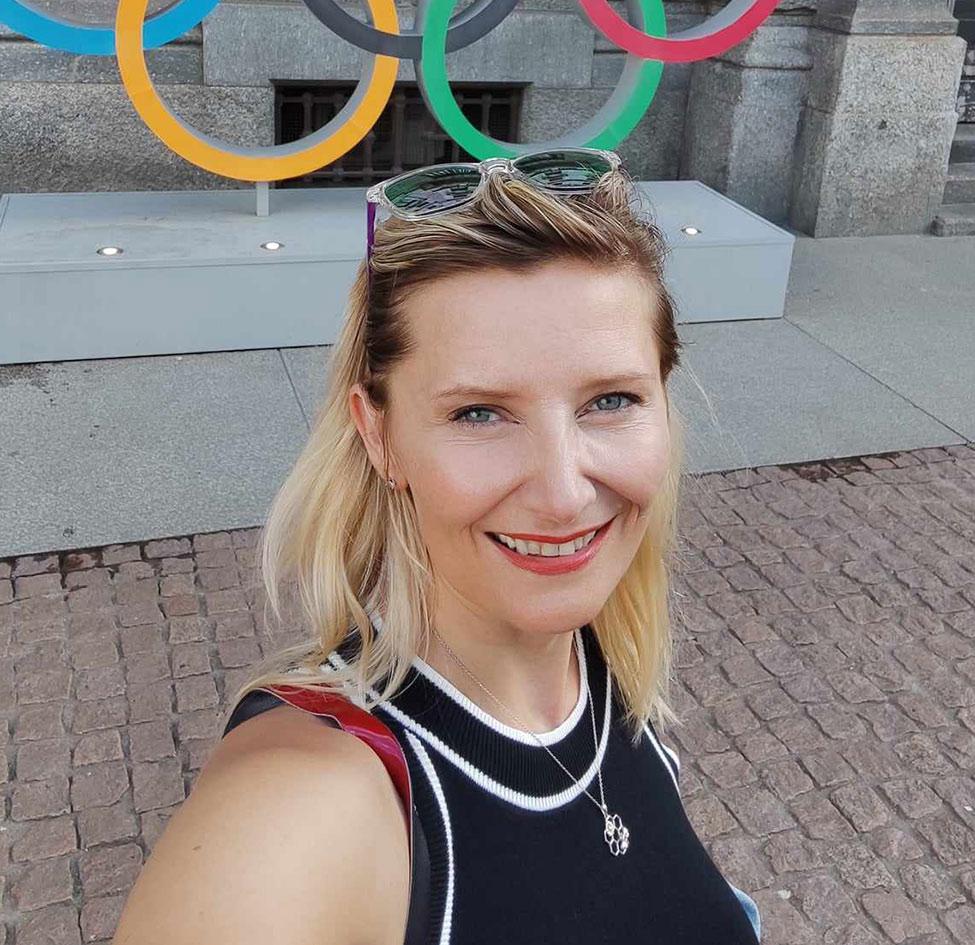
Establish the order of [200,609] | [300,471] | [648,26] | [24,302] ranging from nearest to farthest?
[300,471] → [200,609] → [24,302] → [648,26]

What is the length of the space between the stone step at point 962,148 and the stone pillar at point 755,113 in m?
1.66

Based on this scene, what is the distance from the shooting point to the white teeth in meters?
1.58

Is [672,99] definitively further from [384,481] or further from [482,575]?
[482,575]

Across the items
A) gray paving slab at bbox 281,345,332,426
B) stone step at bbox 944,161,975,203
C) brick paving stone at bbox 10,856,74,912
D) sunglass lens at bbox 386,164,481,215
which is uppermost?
sunglass lens at bbox 386,164,481,215

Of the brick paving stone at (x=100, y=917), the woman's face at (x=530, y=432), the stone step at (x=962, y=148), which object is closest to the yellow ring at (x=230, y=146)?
the brick paving stone at (x=100, y=917)

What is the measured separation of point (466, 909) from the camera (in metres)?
1.44

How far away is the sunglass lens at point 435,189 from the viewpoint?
5.44ft

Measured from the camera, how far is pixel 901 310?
24.7ft

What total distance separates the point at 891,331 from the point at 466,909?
643 cm

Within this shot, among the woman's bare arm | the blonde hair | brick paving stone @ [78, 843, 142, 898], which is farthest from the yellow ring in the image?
the woman's bare arm

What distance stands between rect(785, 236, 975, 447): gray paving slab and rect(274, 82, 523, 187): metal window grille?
251 cm

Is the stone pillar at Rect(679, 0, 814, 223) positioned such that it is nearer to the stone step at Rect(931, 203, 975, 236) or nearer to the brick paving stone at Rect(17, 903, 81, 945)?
the stone step at Rect(931, 203, 975, 236)

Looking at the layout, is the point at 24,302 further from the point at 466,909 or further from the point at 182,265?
the point at 466,909

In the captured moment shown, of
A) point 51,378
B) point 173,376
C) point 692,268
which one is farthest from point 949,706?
point 51,378
